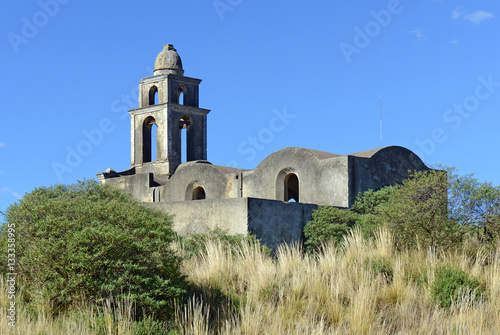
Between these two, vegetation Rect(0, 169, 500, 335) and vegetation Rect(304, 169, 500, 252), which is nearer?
vegetation Rect(0, 169, 500, 335)

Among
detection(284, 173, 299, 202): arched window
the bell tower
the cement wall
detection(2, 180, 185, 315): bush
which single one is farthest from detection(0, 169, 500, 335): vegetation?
the bell tower

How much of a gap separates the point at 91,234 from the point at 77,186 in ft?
15.4

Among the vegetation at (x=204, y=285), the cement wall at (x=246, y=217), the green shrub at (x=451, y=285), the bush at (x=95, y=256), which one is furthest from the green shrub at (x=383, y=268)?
the cement wall at (x=246, y=217)

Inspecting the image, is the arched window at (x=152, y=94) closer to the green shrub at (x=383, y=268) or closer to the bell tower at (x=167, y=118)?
the bell tower at (x=167, y=118)

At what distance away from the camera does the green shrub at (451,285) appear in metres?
10.3

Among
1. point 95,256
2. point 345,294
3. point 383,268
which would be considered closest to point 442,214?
point 383,268

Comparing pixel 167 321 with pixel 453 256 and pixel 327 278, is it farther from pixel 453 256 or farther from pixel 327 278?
pixel 453 256

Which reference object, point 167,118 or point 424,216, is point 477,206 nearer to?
point 424,216

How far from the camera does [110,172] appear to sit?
96.1 feet

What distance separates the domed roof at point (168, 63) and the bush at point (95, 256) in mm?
22303

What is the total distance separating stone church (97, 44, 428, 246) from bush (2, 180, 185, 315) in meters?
7.49

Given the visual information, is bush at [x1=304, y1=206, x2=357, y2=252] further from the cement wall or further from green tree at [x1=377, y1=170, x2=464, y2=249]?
green tree at [x1=377, y1=170, x2=464, y2=249]

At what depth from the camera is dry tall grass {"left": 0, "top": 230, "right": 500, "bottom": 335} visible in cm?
835

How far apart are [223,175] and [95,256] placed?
14735 millimetres
